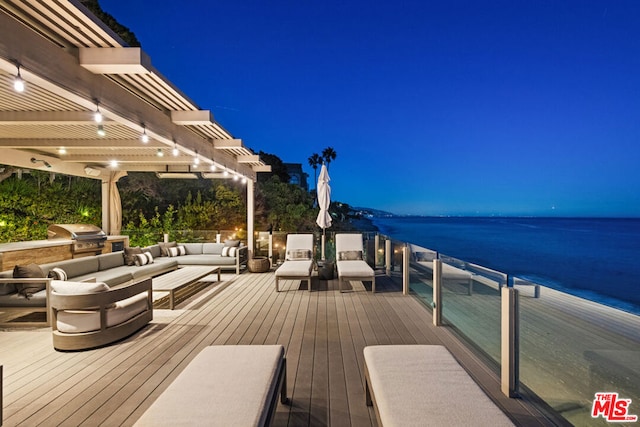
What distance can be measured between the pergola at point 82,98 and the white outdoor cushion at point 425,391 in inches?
121

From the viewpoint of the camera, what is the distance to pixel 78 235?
6.91 metres

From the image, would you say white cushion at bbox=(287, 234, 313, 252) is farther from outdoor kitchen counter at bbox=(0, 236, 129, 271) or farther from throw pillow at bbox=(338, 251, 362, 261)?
outdoor kitchen counter at bbox=(0, 236, 129, 271)

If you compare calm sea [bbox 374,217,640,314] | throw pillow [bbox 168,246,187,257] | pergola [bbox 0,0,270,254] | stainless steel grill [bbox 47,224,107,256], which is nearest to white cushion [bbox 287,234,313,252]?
pergola [bbox 0,0,270,254]

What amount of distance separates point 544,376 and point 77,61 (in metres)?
4.90

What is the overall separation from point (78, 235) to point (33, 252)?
1.25m

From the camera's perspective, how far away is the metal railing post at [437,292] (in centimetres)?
412

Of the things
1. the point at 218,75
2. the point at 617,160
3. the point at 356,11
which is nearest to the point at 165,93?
the point at 356,11

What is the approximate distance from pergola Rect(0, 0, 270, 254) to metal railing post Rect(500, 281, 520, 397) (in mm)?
3675

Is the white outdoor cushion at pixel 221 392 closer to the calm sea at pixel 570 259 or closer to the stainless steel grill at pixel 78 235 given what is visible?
the stainless steel grill at pixel 78 235

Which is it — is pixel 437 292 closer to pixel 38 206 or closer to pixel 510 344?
pixel 510 344

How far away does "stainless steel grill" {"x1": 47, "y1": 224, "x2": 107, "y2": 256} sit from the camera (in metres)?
6.86

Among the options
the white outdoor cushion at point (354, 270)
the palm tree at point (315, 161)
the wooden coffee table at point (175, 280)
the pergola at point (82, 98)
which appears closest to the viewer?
the pergola at point (82, 98)

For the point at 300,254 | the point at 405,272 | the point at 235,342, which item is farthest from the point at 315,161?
the point at 235,342

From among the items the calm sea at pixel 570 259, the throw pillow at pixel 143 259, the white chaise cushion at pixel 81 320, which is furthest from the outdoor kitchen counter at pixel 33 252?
the calm sea at pixel 570 259
